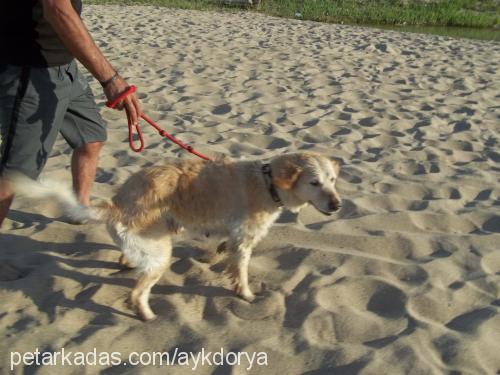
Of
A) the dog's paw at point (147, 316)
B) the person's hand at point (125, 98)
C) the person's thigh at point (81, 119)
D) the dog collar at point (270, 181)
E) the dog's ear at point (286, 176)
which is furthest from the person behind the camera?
the person's thigh at point (81, 119)

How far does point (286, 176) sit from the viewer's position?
2.99 metres

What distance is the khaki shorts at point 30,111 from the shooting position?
2809 millimetres

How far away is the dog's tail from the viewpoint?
253 centimetres

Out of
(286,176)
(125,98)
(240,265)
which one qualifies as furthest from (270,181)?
(125,98)

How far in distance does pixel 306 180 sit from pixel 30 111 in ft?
5.96

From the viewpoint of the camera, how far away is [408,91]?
25.0 ft

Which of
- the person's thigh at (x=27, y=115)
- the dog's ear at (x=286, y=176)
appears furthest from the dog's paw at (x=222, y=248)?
the person's thigh at (x=27, y=115)

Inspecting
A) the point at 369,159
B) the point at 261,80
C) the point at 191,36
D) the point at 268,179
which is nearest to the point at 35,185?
the point at 268,179

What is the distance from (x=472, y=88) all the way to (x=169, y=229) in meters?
6.76

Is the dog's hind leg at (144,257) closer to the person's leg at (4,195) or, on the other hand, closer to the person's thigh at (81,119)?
the person's leg at (4,195)

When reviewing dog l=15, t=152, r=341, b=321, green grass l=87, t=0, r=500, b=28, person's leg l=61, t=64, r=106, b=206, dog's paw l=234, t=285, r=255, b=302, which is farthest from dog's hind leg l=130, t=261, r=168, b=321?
green grass l=87, t=0, r=500, b=28

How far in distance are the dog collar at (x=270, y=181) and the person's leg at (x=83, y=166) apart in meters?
1.44

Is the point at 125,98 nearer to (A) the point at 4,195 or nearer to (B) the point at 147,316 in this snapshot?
(A) the point at 4,195

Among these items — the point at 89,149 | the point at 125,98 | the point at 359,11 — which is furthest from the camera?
the point at 359,11
